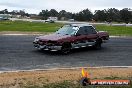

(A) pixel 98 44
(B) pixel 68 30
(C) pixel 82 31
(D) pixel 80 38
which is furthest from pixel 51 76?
(A) pixel 98 44

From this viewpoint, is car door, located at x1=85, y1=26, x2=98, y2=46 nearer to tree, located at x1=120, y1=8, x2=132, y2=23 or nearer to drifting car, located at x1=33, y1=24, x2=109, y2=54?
drifting car, located at x1=33, y1=24, x2=109, y2=54

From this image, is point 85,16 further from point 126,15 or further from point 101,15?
point 126,15

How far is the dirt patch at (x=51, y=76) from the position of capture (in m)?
10.4

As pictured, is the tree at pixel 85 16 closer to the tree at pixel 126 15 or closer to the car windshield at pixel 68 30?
the tree at pixel 126 15

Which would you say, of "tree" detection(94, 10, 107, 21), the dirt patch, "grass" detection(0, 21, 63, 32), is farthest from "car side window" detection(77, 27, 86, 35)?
"tree" detection(94, 10, 107, 21)

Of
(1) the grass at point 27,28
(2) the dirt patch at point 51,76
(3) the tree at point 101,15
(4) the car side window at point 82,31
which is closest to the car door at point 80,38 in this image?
(4) the car side window at point 82,31

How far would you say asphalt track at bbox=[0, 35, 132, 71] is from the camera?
13.9 metres

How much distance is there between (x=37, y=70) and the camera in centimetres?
1262

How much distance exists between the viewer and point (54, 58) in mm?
15727

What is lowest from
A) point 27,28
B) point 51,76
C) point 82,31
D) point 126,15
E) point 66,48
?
point 126,15

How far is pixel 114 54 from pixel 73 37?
227 cm

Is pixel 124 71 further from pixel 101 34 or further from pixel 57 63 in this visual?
pixel 101 34

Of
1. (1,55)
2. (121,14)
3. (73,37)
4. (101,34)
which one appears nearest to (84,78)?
(1,55)

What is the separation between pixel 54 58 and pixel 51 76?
4317mm
